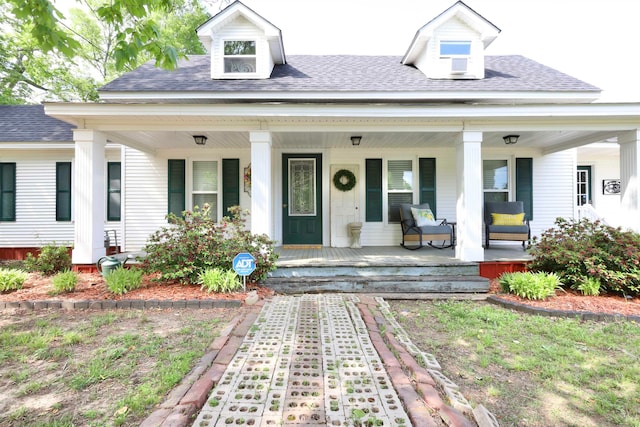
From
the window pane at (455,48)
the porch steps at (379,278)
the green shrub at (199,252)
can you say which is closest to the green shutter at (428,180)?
the window pane at (455,48)

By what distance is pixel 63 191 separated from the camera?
787cm

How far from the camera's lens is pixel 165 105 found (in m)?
5.04

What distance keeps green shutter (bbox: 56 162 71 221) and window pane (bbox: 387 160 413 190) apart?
8277 mm

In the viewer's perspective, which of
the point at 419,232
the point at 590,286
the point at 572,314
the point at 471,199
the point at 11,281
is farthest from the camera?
the point at 419,232

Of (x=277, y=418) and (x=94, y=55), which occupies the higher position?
(x=94, y=55)

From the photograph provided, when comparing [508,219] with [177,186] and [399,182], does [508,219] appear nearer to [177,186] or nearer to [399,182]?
[399,182]

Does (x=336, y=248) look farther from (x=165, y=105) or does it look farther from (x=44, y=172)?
(x=44, y=172)

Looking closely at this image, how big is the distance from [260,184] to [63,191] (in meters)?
6.12

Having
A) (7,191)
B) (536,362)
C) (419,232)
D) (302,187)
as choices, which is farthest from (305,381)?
(7,191)

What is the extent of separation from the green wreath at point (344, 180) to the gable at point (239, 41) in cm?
283

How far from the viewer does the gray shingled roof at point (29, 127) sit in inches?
303

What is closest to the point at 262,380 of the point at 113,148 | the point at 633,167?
the point at 633,167

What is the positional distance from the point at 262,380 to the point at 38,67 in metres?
19.4

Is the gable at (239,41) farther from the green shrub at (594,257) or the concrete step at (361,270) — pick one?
the green shrub at (594,257)
